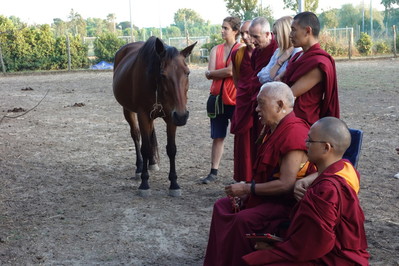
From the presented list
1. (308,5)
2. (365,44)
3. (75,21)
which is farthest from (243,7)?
(75,21)

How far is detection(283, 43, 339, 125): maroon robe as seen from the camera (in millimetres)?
3752

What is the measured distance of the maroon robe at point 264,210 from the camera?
9.97 feet

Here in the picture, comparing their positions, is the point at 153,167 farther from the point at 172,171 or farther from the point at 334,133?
the point at 334,133

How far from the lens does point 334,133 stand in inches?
106

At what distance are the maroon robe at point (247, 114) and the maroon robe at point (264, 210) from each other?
1638mm

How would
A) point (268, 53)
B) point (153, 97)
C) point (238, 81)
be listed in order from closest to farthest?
point (268, 53) < point (238, 81) < point (153, 97)

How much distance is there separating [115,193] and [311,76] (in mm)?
3111

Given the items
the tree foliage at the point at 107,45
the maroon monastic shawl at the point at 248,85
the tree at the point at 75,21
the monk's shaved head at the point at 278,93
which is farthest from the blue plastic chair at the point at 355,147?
the tree at the point at 75,21

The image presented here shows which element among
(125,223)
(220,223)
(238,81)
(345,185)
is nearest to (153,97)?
(238,81)

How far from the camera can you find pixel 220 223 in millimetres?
3295

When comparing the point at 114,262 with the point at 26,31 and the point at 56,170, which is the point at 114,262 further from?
the point at 26,31

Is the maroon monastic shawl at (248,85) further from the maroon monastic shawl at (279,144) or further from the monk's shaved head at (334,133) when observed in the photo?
the monk's shaved head at (334,133)

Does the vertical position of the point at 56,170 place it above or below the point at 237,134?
below

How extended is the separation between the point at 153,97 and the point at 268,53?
164cm
